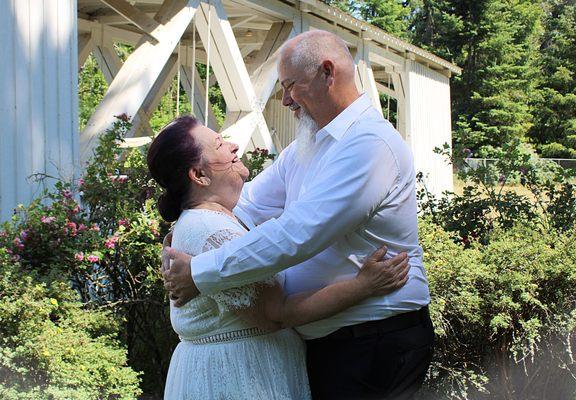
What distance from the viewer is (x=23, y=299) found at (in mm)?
3615

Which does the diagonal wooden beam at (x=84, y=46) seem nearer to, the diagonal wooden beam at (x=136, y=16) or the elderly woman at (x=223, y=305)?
the diagonal wooden beam at (x=136, y=16)

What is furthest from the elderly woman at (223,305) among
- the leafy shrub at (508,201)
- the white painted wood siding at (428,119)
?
Answer: the white painted wood siding at (428,119)

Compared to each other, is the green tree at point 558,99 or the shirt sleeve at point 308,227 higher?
the green tree at point 558,99

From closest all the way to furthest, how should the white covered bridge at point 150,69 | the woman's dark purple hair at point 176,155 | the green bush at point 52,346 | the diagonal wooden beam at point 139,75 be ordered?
1. the woman's dark purple hair at point 176,155
2. the green bush at point 52,346
3. the white covered bridge at point 150,69
4. the diagonal wooden beam at point 139,75

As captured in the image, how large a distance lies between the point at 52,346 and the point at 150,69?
4620 mm

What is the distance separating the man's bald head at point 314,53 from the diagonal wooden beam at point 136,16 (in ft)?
19.0

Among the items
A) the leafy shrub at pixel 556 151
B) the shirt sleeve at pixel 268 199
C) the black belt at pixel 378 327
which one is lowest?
the black belt at pixel 378 327

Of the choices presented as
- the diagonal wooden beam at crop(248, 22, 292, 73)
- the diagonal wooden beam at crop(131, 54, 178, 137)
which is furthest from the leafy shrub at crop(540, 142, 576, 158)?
the diagonal wooden beam at crop(248, 22, 292, 73)

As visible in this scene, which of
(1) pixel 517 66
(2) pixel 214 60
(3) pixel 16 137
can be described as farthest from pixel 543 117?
(3) pixel 16 137

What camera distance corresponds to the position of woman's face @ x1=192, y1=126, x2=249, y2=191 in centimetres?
240

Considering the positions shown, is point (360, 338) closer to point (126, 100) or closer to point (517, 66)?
point (126, 100)

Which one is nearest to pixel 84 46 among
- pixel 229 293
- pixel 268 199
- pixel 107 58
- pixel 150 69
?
pixel 107 58

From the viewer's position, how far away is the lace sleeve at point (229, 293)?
2238 mm

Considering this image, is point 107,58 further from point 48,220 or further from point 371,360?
point 371,360
